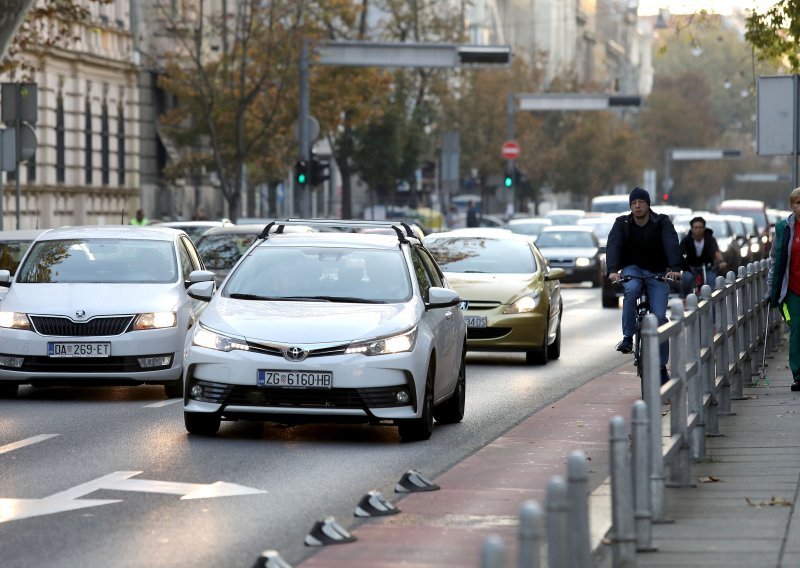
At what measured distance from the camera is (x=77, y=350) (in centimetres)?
1664

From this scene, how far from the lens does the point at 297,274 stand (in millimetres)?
14492

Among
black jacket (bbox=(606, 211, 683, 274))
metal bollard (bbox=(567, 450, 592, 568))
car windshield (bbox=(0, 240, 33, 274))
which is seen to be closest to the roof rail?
black jacket (bbox=(606, 211, 683, 274))

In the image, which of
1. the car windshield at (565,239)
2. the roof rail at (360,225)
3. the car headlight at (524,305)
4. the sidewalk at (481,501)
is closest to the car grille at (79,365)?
the roof rail at (360,225)

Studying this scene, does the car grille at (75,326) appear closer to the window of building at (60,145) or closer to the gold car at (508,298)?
the gold car at (508,298)

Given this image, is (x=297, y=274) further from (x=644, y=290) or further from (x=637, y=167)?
(x=637, y=167)

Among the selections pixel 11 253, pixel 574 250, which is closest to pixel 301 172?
pixel 574 250

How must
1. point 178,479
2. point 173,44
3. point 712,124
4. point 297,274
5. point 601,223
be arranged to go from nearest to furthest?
point 178,479 → point 297,274 → point 601,223 → point 173,44 → point 712,124

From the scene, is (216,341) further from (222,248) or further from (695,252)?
(695,252)

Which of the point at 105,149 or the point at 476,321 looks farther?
the point at 105,149

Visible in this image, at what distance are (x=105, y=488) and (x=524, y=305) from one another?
11.2m

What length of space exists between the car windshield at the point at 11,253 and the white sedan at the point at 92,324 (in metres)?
2.29

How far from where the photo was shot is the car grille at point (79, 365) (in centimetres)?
1664

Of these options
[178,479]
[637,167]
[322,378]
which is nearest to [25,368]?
[322,378]

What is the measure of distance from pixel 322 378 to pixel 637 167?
339ft
